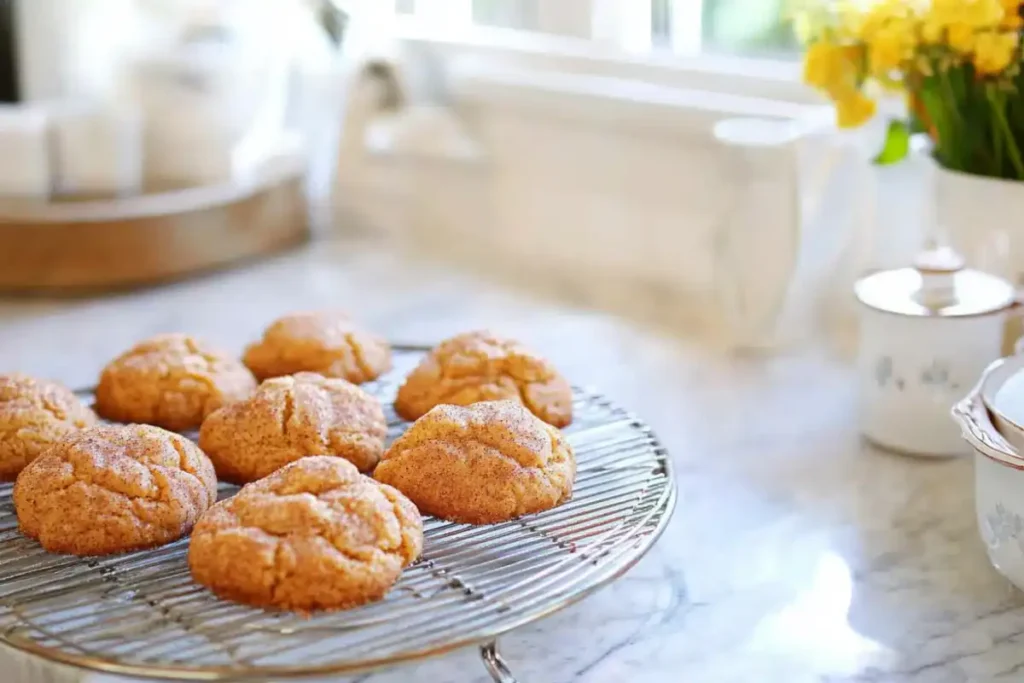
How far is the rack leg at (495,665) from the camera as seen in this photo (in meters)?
0.76

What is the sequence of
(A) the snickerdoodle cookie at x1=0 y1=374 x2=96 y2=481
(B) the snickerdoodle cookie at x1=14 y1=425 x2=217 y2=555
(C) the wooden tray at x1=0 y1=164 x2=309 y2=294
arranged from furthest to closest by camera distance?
(C) the wooden tray at x1=0 y1=164 x2=309 y2=294 → (A) the snickerdoodle cookie at x1=0 y1=374 x2=96 y2=481 → (B) the snickerdoodle cookie at x1=14 y1=425 x2=217 y2=555

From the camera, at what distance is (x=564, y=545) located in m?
0.79

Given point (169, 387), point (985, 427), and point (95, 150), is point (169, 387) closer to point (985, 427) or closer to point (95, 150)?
point (985, 427)

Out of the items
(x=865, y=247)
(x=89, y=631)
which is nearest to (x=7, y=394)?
(x=89, y=631)

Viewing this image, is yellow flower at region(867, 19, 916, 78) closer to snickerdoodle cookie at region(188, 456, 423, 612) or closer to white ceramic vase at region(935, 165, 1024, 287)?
white ceramic vase at region(935, 165, 1024, 287)

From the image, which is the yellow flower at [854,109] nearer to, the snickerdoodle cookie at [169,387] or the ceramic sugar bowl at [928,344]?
the ceramic sugar bowl at [928,344]

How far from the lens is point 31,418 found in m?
0.92

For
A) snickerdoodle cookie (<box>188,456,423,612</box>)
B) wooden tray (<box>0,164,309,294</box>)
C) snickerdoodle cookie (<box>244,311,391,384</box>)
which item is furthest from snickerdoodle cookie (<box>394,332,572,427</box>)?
wooden tray (<box>0,164,309,294</box>)

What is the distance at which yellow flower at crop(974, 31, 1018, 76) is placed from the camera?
1.08 metres

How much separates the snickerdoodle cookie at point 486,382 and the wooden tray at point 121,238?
0.71 meters

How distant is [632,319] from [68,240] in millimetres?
724

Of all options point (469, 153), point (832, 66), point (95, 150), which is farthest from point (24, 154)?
point (832, 66)

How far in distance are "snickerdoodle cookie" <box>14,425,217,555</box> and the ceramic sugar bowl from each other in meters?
0.61

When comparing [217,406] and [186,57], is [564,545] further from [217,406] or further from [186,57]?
[186,57]
